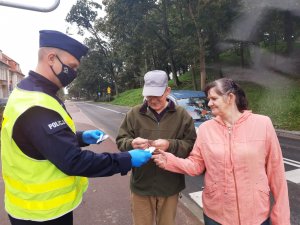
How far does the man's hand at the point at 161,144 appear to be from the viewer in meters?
2.65

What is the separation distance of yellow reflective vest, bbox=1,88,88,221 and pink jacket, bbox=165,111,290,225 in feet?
3.72

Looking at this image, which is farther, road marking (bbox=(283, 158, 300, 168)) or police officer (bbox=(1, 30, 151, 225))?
road marking (bbox=(283, 158, 300, 168))

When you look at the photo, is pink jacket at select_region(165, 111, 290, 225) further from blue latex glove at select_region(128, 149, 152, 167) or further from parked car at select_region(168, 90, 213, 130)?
parked car at select_region(168, 90, 213, 130)

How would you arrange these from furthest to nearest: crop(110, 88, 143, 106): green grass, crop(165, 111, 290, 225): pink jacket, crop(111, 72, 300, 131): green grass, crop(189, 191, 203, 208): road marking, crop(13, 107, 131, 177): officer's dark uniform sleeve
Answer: crop(110, 88, 143, 106): green grass → crop(111, 72, 300, 131): green grass → crop(189, 191, 203, 208): road marking → crop(165, 111, 290, 225): pink jacket → crop(13, 107, 131, 177): officer's dark uniform sleeve

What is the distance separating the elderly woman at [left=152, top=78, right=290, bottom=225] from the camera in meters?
2.21

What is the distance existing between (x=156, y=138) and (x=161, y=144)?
236 millimetres

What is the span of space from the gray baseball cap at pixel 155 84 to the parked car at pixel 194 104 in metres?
4.13

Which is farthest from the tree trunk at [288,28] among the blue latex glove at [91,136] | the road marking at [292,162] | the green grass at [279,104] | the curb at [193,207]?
→ the blue latex glove at [91,136]

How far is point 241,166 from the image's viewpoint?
221cm

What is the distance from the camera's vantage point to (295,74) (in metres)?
21.7

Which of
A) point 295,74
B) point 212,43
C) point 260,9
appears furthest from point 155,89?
point 212,43

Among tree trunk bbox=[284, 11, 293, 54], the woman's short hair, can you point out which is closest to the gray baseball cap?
the woman's short hair

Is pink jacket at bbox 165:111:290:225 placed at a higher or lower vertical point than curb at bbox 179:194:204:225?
higher

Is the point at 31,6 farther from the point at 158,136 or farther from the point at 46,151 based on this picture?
the point at 158,136
